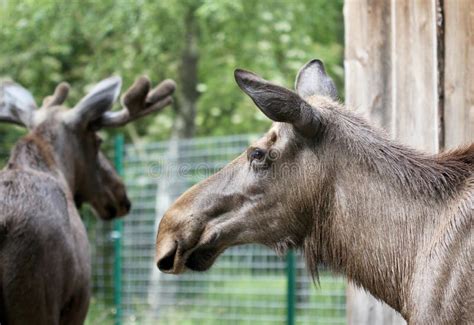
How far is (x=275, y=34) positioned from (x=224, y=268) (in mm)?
5800

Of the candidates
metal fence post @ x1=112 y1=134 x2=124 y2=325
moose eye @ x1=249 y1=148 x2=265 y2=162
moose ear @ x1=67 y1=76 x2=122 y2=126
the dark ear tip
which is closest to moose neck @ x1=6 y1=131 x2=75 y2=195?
moose ear @ x1=67 y1=76 x2=122 y2=126

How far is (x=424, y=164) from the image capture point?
461 cm

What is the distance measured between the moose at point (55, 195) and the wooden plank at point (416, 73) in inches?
97.7

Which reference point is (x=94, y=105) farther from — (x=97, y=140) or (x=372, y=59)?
(x=372, y=59)

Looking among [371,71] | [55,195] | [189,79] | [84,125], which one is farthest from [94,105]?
[189,79]

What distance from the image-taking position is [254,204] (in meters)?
4.85

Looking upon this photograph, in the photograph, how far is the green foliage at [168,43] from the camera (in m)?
15.6

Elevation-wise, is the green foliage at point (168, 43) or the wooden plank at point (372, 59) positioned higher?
the wooden plank at point (372, 59)

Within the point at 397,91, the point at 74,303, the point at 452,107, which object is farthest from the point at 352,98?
the point at 74,303

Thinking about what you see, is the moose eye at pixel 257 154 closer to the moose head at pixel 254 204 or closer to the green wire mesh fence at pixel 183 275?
the moose head at pixel 254 204

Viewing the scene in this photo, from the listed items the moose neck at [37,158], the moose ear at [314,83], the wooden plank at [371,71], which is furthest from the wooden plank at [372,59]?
the moose neck at [37,158]

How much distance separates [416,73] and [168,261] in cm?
226

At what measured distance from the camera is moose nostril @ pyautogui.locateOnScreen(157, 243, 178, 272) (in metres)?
4.86

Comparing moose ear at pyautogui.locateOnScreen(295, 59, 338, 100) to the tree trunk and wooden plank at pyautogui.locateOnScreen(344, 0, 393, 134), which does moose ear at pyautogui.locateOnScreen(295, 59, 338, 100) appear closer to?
wooden plank at pyautogui.locateOnScreen(344, 0, 393, 134)
